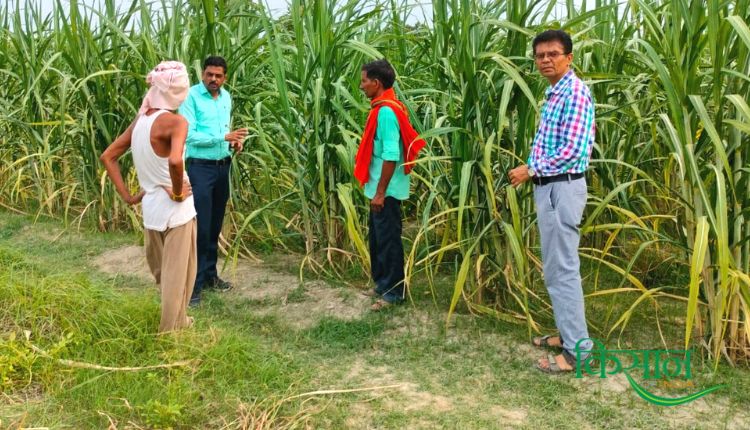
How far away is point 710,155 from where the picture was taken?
9.44 feet

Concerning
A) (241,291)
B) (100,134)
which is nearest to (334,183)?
(241,291)

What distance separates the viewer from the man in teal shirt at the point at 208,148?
3506mm

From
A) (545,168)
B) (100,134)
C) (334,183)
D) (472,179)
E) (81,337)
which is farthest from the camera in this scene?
(100,134)

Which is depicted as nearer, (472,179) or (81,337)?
(81,337)

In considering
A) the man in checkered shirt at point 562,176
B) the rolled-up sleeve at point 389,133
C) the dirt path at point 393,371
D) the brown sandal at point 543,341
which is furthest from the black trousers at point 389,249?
the man in checkered shirt at point 562,176

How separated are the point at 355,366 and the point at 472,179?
0.95 m

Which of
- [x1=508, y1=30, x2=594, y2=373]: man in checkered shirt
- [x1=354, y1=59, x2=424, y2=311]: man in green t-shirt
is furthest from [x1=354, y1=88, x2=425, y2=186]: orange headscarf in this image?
[x1=508, y1=30, x2=594, y2=373]: man in checkered shirt

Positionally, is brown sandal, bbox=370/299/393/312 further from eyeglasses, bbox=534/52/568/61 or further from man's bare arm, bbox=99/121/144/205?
eyeglasses, bbox=534/52/568/61

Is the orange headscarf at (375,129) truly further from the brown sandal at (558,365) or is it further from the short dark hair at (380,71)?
the brown sandal at (558,365)

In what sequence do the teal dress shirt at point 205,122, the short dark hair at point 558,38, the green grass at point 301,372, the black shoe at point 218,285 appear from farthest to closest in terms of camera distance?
the black shoe at point 218,285 < the teal dress shirt at point 205,122 < the short dark hair at point 558,38 < the green grass at point 301,372

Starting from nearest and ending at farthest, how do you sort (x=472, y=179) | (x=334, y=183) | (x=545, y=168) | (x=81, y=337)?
1. (x=545, y=168)
2. (x=81, y=337)
3. (x=472, y=179)
4. (x=334, y=183)

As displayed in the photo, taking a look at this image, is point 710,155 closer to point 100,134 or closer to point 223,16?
point 223,16

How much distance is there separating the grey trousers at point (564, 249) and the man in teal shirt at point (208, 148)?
1.65 m

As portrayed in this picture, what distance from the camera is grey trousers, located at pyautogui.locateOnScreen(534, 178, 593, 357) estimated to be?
8.39 ft
